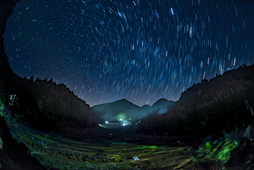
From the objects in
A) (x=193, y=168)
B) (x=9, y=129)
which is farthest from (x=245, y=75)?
(x=9, y=129)

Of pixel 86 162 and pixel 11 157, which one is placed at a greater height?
pixel 11 157

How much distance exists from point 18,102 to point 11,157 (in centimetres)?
253

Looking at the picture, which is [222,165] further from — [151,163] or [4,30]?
[4,30]

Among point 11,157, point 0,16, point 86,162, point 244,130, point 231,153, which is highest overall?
point 0,16

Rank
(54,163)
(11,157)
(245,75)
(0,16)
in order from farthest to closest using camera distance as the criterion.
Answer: (245,75) → (0,16) → (54,163) → (11,157)

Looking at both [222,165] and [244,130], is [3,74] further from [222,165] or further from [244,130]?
[244,130]

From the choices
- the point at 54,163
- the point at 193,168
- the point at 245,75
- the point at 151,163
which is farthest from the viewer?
the point at 245,75

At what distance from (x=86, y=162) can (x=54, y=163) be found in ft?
3.39

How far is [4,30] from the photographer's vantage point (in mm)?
4449

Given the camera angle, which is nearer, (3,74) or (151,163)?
(3,74)

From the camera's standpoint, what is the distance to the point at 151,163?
5.17m

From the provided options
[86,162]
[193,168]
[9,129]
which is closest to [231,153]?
[193,168]

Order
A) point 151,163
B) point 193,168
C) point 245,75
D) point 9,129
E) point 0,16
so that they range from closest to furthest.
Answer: point 9,129 → point 0,16 → point 193,168 → point 151,163 → point 245,75

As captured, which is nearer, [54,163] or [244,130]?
[54,163]
